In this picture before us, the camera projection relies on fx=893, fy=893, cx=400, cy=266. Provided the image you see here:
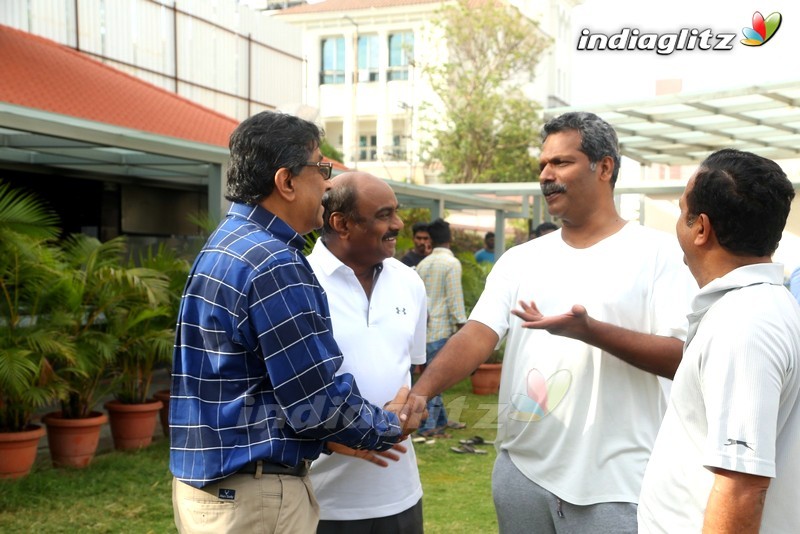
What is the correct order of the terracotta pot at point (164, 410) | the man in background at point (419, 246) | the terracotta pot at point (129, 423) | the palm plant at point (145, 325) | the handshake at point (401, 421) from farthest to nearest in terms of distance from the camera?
the man in background at point (419, 246) → the terracotta pot at point (164, 410) → the terracotta pot at point (129, 423) → the palm plant at point (145, 325) → the handshake at point (401, 421)

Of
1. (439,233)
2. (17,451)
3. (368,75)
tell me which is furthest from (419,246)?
(368,75)

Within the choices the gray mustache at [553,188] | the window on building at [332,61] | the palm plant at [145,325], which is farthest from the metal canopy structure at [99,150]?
the window on building at [332,61]

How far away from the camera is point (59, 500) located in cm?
591

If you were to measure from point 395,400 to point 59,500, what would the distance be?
3.98m

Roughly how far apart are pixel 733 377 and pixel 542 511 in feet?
3.69

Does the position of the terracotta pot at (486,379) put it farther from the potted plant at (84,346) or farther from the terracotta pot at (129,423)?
the potted plant at (84,346)

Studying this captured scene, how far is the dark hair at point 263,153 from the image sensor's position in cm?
239

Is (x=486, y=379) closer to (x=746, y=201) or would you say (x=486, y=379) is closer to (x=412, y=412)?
(x=412, y=412)

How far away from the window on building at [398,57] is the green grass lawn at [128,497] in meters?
34.3

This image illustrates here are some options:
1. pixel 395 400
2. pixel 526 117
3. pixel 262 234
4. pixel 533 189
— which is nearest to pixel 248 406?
pixel 262 234

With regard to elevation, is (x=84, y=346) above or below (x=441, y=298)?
below

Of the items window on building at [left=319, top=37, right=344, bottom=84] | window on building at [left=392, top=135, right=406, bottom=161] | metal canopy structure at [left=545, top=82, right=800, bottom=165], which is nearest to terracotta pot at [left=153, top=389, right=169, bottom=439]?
metal canopy structure at [left=545, top=82, right=800, bottom=165]

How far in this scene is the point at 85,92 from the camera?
11133 millimetres

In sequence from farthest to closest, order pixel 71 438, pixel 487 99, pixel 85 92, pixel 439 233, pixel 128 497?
pixel 487 99 < pixel 85 92 < pixel 439 233 < pixel 71 438 < pixel 128 497
